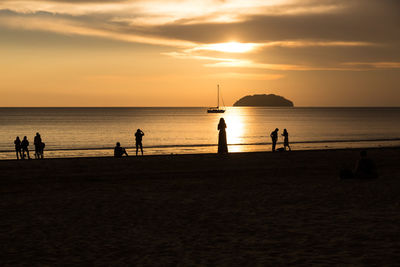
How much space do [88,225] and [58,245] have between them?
61.5 inches

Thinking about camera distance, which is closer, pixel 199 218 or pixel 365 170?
pixel 199 218

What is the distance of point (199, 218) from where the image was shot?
404 inches

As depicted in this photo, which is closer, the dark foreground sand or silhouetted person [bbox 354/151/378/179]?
the dark foreground sand

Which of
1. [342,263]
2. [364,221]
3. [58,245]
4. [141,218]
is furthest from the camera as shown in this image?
[141,218]

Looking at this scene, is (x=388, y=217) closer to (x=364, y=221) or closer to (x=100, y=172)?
(x=364, y=221)

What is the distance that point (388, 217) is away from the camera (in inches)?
390

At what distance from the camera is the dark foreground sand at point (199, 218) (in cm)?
741

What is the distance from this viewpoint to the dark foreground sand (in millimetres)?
7406

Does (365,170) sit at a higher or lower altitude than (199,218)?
higher

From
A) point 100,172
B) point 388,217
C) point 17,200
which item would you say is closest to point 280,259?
point 388,217

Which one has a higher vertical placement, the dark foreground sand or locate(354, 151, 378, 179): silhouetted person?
locate(354, 151, 378, 179): silhouetted person

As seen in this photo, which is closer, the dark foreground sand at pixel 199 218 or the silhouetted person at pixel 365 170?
the dark foreground sand at pixel 199 218

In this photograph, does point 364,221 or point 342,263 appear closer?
point 342,263

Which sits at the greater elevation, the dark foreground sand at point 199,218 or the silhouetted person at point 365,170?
the silhouetted person at point 365,170
